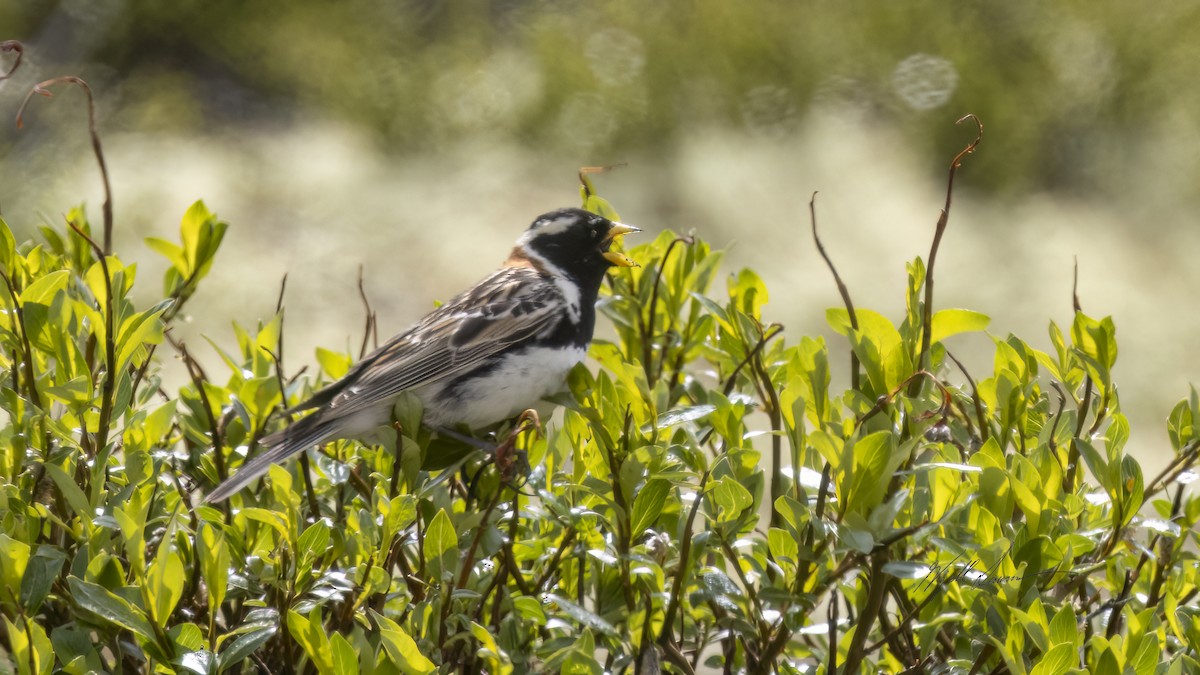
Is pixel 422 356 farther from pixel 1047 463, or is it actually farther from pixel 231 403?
pixel 1047 463

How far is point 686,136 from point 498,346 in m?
2.63

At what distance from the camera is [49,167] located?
168 inches

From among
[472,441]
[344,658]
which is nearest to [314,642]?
[344,658]

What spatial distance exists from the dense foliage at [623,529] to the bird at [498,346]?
11.9 inches

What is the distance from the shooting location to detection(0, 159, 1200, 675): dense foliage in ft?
4.46

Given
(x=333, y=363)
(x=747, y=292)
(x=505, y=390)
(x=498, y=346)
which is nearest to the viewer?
(x=747, y=292)

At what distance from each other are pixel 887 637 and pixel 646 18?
3.95m

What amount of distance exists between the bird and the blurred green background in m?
1.76

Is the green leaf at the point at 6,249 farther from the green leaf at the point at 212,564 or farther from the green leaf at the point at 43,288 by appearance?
the green leaf at the point at 212,564

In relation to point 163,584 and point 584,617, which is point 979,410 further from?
point 163,584

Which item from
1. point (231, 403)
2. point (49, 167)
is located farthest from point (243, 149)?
point (231, 403)

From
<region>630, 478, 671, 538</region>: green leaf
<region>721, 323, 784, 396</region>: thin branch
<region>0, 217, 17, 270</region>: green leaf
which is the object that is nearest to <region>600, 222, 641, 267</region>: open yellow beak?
<region>721, 323, 784, 396</region>: thin branch

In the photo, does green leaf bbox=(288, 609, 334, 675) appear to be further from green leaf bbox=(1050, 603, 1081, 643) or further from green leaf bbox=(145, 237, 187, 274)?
green leaf bbox=(145, 237, 187, 274)

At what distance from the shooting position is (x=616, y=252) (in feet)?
7.16
